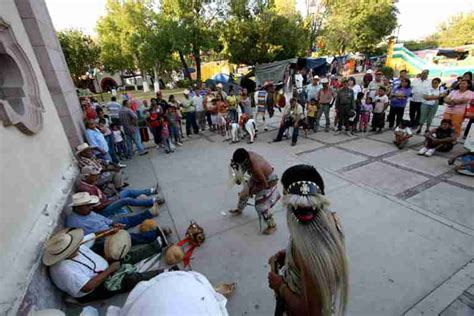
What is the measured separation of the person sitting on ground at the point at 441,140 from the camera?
232 inches

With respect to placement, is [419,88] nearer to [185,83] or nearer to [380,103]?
[380,103]

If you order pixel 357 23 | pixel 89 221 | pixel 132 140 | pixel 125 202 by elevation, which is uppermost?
pixel 357 23

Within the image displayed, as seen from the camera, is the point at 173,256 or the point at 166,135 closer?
the point at 173,256

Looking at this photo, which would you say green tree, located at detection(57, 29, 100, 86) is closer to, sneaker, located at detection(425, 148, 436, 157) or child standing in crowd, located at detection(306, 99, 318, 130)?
child standing in crowd, located at detection(306, 99, 318, 130)

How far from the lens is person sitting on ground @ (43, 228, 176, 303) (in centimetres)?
263

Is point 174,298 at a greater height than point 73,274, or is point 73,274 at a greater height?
point 174,298

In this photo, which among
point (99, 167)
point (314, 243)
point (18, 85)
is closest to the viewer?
point (314, 243)

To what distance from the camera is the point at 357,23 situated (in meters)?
26.0

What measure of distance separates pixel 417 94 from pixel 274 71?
961cm

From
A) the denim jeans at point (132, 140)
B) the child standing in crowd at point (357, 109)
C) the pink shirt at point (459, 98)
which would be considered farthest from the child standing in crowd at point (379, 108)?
the denim jeans at point (132, 140)

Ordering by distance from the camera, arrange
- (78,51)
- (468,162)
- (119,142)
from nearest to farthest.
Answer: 1. (468,162)
2. (119,142)
3. (78,51)

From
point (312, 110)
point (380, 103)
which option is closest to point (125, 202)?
point (312, 110)

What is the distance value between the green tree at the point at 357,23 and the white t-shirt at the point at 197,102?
23772 mm

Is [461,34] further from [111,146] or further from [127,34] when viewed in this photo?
[111,146]
